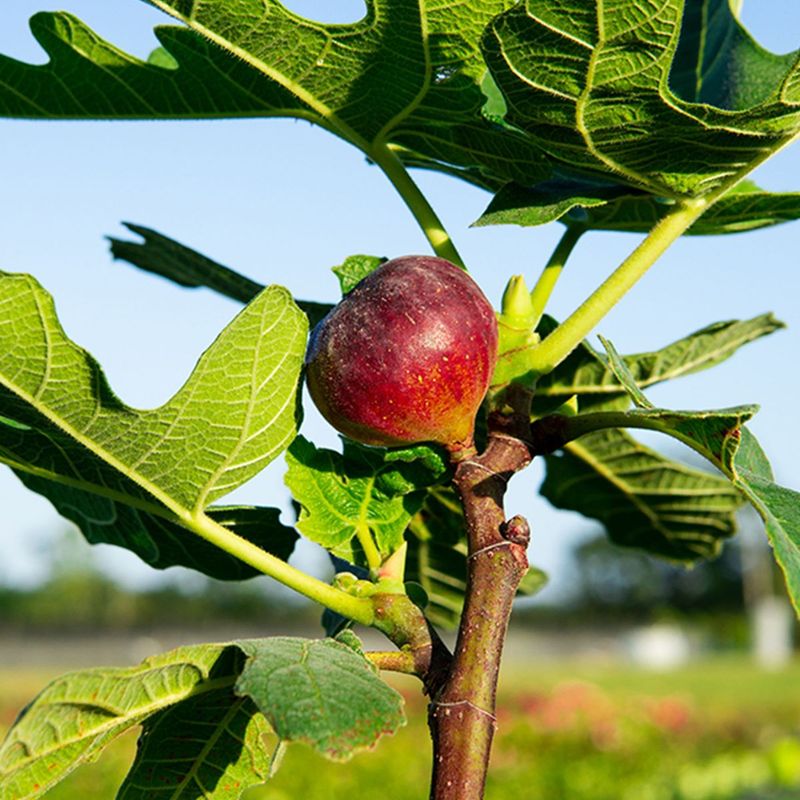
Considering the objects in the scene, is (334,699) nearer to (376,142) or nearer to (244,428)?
(244,428)

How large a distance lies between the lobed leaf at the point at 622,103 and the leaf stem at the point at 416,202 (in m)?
0.10

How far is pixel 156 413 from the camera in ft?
2.27

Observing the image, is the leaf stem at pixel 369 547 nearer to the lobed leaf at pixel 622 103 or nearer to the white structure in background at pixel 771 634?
the lobed leaf at pixel 622 103

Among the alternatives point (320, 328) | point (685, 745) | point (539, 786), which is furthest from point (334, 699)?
point (685, 745)

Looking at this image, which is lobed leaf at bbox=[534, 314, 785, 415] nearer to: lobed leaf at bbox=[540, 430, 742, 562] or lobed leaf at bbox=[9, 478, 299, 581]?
lobed leaf at bbox=[540, 430, 742, 562]

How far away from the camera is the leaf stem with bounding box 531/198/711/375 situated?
0.75 meters

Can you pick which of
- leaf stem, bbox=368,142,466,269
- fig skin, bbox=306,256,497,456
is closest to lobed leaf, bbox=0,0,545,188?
leaf stem, bbox=368,142,466,269

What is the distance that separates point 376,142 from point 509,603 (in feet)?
1.22

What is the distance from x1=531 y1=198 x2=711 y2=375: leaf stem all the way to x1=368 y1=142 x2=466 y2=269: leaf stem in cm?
9

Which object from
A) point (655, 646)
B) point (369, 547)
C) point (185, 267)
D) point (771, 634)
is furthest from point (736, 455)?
point (655, 646)

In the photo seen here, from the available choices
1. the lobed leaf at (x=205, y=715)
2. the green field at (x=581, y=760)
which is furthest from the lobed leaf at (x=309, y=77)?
the green field at (x=581, y=760)

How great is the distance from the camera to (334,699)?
587mm

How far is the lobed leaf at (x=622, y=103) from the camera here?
653 mm

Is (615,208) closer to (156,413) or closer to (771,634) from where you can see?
(156,413)
